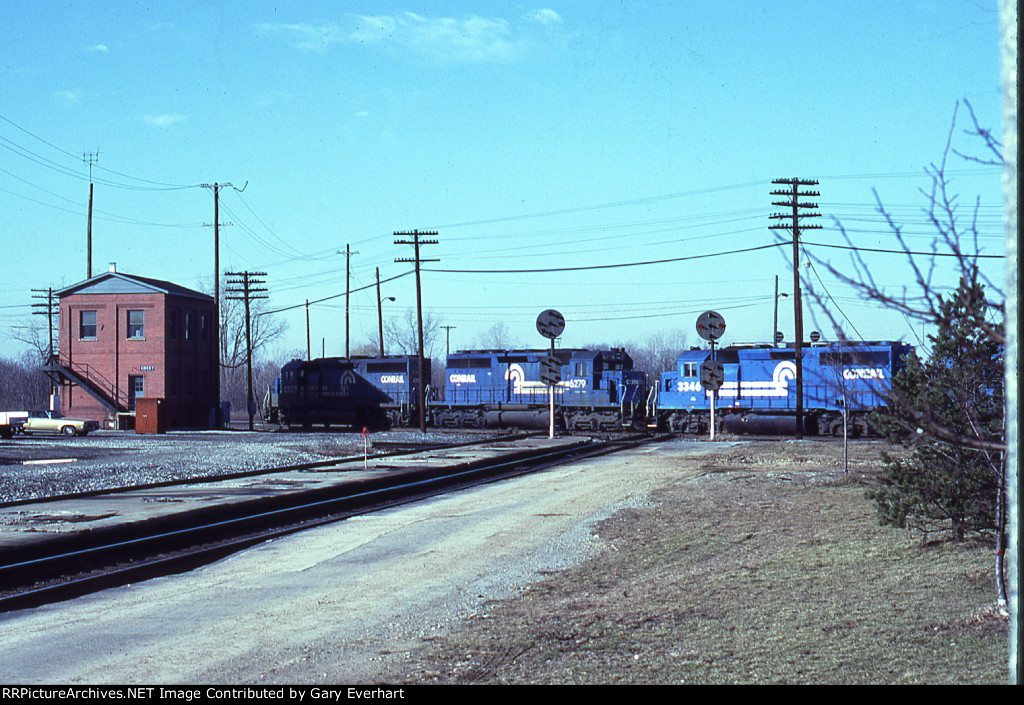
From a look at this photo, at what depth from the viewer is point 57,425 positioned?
162ft

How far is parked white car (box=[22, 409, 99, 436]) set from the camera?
48.8 m

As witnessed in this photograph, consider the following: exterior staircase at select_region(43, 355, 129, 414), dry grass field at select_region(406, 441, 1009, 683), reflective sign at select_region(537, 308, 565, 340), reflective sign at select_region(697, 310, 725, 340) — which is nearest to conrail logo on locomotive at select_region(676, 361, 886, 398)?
reflective sign at select_region(697, 310, 725, 340)

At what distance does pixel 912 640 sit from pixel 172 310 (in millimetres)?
52003

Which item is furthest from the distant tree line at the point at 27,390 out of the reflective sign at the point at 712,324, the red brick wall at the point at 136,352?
the reflective sign at the point at 712,324

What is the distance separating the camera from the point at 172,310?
5419 centimetres

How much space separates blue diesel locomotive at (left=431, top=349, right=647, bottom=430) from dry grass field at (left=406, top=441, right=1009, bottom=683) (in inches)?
1247

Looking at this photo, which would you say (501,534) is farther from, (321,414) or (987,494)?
(321,414)

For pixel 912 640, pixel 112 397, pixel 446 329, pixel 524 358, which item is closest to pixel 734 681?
pixel 912 640

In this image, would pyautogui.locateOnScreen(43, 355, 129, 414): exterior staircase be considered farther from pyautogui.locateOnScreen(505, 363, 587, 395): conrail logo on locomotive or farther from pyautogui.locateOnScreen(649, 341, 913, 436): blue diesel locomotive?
pyautogui.locateOnScreen(649, 341, 913, 436): blue diesel locomotive

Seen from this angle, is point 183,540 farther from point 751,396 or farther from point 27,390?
point 27,390

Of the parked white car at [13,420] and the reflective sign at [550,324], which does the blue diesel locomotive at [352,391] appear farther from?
the reflective sign at [550,324]

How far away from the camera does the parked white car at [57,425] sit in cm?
4881

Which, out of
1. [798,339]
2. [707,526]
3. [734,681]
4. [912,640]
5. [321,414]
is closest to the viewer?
[734,681]

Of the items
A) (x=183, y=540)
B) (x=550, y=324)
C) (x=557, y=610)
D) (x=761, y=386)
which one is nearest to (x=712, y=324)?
(x=550, y=324)
